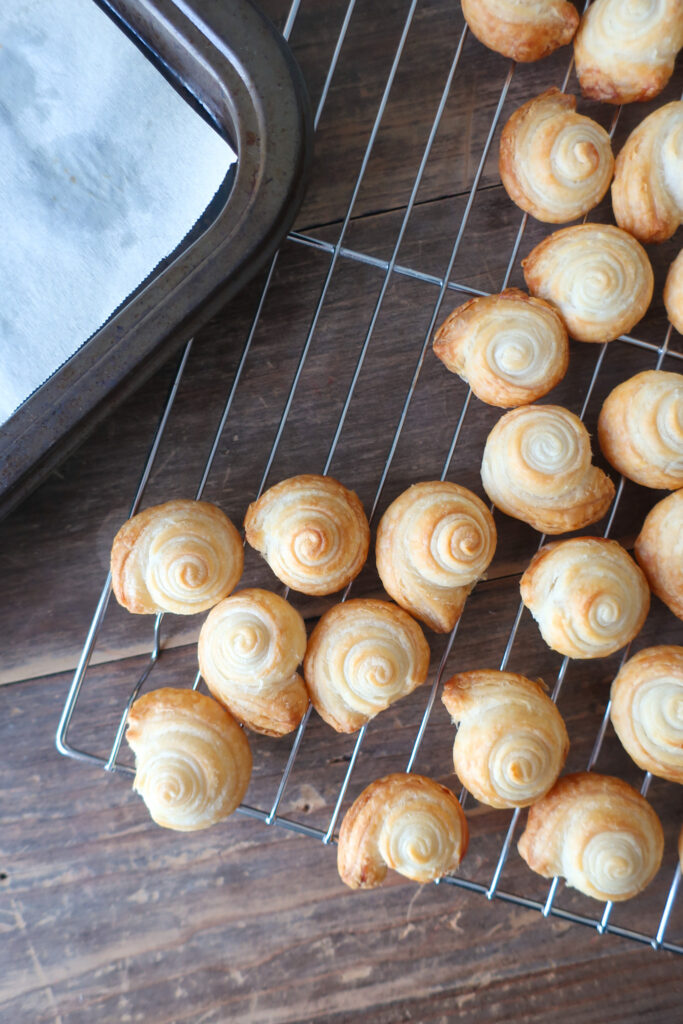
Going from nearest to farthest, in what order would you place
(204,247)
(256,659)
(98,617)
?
(204,247) < (256,659) < (98,617)

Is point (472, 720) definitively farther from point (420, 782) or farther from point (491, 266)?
point (491, 266)

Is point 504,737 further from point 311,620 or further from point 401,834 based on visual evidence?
point 311,620

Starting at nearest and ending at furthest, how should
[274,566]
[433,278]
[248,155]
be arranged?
[248,155]
[274,566]
[433,278]

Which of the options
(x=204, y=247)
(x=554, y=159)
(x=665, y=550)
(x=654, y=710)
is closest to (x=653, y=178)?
(x=554, y=159)

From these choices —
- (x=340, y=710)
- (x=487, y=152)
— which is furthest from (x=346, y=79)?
(x=340, y=710)

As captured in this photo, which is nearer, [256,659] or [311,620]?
[256,659]

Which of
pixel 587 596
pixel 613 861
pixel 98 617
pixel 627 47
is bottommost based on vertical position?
pixel 613 861
